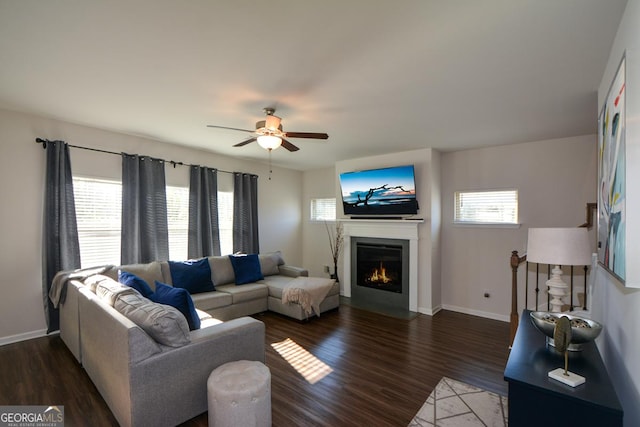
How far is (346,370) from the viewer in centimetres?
293

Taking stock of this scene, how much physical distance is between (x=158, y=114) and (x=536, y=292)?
17.7ft

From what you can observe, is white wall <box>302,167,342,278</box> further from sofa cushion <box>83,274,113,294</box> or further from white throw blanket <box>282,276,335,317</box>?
sofa cushion <box>83,274,113,294</box>

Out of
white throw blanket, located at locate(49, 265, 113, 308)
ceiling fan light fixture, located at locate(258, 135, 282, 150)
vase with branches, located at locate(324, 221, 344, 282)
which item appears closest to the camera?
ceiling fan light fixture, located at locate(258, 135, 282, 150)

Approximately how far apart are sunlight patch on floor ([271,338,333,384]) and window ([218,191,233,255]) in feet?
8.12

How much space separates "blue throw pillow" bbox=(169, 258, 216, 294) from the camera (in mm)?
4086

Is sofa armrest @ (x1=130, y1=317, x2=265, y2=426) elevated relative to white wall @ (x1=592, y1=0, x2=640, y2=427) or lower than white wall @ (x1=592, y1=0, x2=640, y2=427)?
lower

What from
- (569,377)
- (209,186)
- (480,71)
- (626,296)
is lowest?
(569,377)

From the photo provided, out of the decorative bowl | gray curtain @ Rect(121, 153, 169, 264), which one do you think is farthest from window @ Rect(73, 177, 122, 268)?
the decorative bowl

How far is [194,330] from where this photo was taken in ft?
7.98

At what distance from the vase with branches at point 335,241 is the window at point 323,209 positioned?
215 millimetres

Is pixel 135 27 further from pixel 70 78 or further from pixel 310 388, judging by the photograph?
pixel 310 388

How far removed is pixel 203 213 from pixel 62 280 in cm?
210

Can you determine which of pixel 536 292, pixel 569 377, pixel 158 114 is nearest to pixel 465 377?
pixel 569 377

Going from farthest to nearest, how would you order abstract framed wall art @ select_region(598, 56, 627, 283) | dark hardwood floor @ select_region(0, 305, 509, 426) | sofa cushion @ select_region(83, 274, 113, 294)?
1. sofa cushion @ select_region(83, 274, 113, 294)
2. dark hardwood floor @ select_region(0, 305, 509, 426)
3. abstract framed wall art @ select_region(598, 56, 627, 283)
